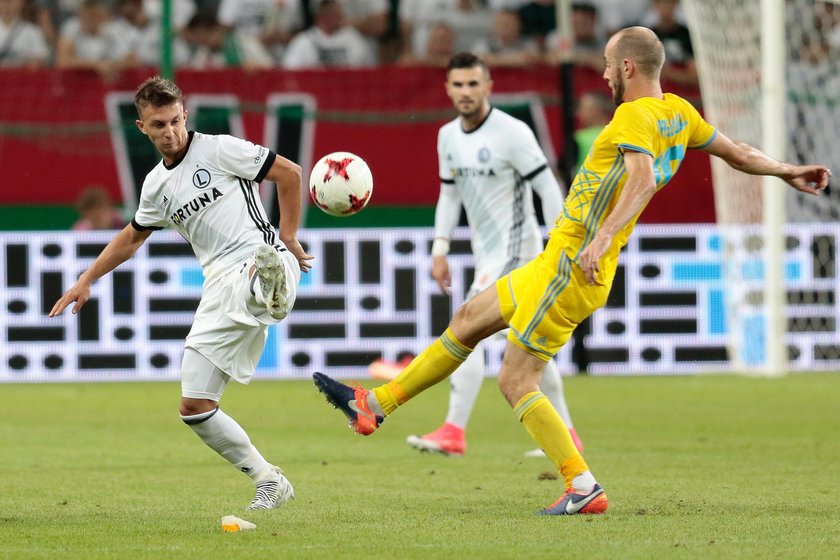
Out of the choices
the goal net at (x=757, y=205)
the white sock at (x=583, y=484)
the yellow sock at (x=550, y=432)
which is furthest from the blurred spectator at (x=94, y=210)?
the white sock at (x=583, y=484)

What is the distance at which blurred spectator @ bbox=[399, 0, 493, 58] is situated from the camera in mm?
17719

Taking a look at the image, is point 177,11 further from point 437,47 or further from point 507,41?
point 507,41

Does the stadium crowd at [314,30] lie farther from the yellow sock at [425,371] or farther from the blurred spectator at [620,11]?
the yellow sock at [425,371]

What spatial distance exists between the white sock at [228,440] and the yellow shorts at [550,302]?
125 cm

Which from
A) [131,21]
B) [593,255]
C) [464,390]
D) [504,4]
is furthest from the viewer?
[504,4]

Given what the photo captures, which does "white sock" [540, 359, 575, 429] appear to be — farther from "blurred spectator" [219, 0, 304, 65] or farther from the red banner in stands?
"blurred spectator" [219, 0, 304, 65]

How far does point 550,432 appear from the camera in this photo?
259 inches

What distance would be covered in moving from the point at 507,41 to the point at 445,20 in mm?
798

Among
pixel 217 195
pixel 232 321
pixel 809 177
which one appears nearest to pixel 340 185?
pixel 217 195

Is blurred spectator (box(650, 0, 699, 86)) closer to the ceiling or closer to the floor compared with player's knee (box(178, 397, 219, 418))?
closer to the ceiling

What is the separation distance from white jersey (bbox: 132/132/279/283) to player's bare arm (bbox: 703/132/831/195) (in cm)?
203

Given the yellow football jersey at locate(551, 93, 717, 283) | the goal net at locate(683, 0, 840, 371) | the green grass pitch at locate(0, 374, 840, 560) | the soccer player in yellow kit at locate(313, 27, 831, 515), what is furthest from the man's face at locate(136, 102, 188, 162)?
the goal net at locate(683, 0, 840, 371)

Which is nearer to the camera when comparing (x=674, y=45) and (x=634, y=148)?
(x=634, y=148)

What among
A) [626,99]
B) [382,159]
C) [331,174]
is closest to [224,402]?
[382,159]
